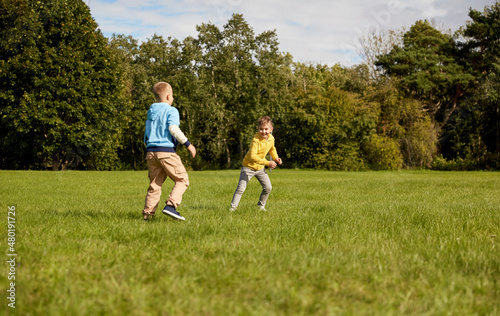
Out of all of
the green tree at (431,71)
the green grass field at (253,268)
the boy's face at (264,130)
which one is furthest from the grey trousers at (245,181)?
the green tree at (431,71)

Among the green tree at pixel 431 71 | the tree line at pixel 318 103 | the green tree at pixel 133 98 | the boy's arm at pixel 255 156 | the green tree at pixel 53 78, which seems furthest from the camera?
the green tree at pixel 431 71

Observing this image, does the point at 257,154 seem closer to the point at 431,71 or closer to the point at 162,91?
the point at 162,91

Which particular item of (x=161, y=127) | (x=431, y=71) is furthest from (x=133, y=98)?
(x=161, y=127)

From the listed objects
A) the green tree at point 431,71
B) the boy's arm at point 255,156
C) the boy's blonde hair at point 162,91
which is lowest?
the boy's arm at point 255,156

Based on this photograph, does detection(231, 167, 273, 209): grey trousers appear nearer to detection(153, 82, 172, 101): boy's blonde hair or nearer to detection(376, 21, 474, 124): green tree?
detection(153, 82, 172, 101): boy's blonde hair

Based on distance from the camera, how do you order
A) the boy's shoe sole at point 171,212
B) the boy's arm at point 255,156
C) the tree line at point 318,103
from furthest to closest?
the tree line at point 318,103 → the boy's arm at point 255,156 → the boy's shoe sole at point 171,212

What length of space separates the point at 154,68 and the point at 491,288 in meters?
41.6

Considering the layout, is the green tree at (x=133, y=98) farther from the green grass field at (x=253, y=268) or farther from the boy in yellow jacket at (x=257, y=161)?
the green grass field at (x=253, y=268)

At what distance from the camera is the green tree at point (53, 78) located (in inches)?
1142

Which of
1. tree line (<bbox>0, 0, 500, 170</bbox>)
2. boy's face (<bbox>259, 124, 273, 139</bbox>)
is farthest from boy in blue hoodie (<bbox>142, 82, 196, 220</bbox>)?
tree line (<bbox>0, 0, 500, 170</bbox>)

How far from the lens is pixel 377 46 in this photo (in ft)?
153

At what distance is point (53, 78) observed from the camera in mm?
29719

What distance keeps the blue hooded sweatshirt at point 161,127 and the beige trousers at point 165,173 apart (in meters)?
0.11

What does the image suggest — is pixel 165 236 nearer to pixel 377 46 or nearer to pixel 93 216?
pixel 93 216
